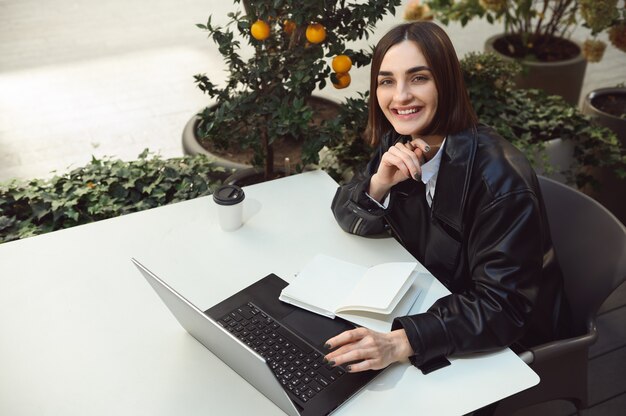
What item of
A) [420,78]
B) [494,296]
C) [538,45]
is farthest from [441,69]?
[538,45]

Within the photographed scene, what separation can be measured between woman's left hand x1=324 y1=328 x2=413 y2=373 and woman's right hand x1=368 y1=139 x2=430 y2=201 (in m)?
0.42

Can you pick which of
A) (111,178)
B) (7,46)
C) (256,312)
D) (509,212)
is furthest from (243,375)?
(7,46)

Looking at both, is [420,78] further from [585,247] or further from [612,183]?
[612,183]

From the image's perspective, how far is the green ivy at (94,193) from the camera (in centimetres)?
223

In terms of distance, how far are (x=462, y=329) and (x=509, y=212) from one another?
0.28 metres

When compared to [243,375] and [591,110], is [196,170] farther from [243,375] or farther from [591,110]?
[591,110]

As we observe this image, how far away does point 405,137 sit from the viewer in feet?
5.85

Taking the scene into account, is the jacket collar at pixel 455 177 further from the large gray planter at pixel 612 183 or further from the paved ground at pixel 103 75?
the paved ground at pixel 103 75

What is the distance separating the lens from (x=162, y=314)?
4.81 feet

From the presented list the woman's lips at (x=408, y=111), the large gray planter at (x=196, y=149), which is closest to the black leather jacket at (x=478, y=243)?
the woman's lips at (x=408, y=111)

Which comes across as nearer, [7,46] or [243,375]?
[243,375]

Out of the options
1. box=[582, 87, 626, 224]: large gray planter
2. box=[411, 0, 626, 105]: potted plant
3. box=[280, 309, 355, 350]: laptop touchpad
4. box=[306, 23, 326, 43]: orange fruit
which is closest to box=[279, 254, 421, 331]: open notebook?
box=[280, 309, 355, 350]: laptop touchpad

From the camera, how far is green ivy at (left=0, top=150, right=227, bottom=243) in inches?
87.7

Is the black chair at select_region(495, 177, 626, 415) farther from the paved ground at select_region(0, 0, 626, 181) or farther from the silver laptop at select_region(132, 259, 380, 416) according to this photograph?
the paved ground at select_region(0, 0, 626, 181)
